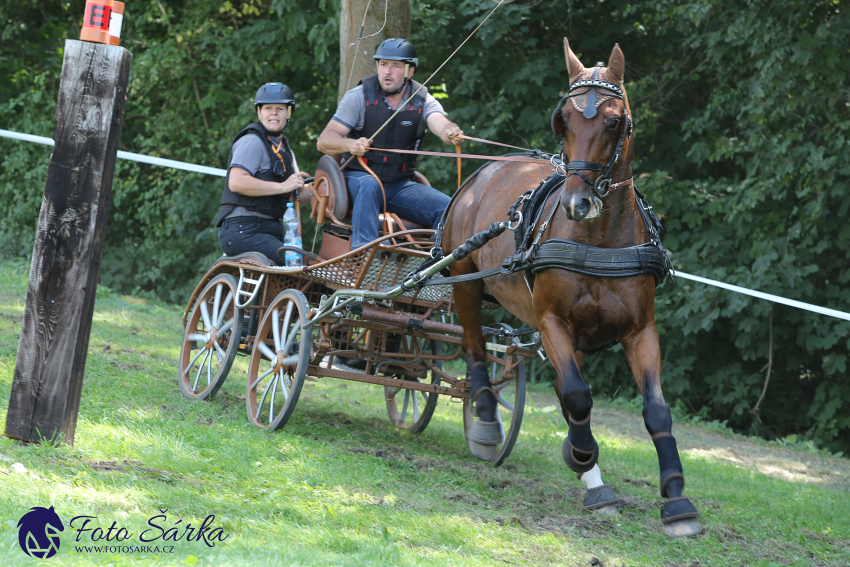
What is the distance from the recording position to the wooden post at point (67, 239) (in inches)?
144

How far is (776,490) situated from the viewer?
5258 millimetres

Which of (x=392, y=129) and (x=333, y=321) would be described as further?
(x=392, y=129)

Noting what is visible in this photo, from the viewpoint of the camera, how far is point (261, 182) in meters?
5.44

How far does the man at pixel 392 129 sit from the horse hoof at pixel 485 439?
1.34 meters

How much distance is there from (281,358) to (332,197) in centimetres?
101

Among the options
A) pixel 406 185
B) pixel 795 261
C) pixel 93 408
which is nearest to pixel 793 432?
pixel 795 261

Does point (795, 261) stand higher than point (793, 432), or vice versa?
point (795, 261)

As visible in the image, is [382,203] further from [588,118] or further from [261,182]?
[588,118]

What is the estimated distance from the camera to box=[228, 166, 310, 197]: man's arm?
212 inches

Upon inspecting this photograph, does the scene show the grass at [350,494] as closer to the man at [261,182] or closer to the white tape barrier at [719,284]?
the man at [261,182]

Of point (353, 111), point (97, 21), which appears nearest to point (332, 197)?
point (353, 111)

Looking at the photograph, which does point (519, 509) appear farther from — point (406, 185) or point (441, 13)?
point (441, 13)

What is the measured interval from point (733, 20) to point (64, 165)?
7265mm

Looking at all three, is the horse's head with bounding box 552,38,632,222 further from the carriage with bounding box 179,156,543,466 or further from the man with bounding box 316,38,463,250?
the man with bounding box 316,38,463,250
